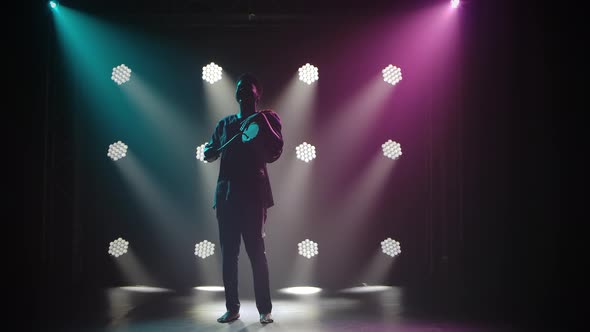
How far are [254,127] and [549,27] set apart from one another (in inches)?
106

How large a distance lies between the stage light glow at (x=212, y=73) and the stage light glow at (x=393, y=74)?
1.51 m

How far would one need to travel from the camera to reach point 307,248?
4.39 meters

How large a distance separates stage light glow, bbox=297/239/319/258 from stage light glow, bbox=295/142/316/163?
733 mm

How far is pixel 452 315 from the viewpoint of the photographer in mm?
2971

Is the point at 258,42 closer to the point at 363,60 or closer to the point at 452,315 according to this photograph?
the point at 363,60

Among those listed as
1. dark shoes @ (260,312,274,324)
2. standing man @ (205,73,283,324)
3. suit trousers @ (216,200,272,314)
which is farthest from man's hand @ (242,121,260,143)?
dark shoes @ (260,312,274,324)

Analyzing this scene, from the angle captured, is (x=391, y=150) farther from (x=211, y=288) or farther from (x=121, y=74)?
(x=121, y=74)

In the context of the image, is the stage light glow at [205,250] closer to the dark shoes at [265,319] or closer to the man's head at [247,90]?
the dark shoes at [265,319]

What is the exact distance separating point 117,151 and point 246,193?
2201 mm

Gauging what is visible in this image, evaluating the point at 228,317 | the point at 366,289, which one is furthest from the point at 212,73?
the point at 228,317

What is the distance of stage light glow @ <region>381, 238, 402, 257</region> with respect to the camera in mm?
4402

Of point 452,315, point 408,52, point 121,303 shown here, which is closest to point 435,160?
point 408,52

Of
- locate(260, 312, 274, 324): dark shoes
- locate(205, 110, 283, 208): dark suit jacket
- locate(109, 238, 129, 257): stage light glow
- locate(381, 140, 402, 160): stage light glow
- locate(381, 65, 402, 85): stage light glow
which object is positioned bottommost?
locate(260, 312, 274, 324): dark shoes

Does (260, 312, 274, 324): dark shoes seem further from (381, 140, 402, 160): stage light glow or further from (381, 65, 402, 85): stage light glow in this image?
(381, 65, 402, 85): stage light glow
